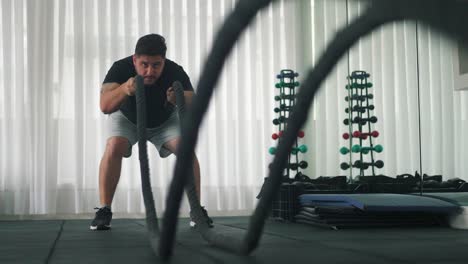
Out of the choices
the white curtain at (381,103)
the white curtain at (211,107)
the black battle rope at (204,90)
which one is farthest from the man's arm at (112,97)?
the white curtain at (381,103)

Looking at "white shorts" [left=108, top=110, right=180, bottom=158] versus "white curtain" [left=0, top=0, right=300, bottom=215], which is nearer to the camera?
"white shorts" [left=108, top=110, right=180, bottom=158]

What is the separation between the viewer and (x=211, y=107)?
4.49m

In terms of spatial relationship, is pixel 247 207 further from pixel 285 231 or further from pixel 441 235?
pixel 441 235

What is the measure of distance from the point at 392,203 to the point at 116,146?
1.24 meters

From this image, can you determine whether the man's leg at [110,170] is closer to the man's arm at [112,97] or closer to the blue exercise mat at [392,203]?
the man's arm at [112,97]

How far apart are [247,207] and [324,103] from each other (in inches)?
39.3

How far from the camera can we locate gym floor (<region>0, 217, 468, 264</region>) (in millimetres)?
1562

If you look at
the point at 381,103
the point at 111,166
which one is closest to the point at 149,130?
the point at 111,166

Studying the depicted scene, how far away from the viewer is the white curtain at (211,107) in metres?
4.41

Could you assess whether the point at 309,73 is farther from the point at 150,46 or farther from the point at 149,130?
the point at 149,130

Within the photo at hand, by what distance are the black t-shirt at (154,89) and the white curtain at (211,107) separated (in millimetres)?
1330

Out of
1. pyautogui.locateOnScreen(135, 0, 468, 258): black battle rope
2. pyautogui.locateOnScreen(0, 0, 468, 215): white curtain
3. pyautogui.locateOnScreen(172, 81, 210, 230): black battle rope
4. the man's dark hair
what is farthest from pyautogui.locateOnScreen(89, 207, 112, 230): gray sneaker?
A: pyautogui.locateOnScreen(135, 0, 468, 258): black battle rope

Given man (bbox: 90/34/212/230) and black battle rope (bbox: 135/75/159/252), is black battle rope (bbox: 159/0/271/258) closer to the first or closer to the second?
black battle rope (bbox: 135/75/159/252)

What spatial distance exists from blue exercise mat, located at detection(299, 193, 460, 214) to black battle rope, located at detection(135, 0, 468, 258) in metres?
1.69
